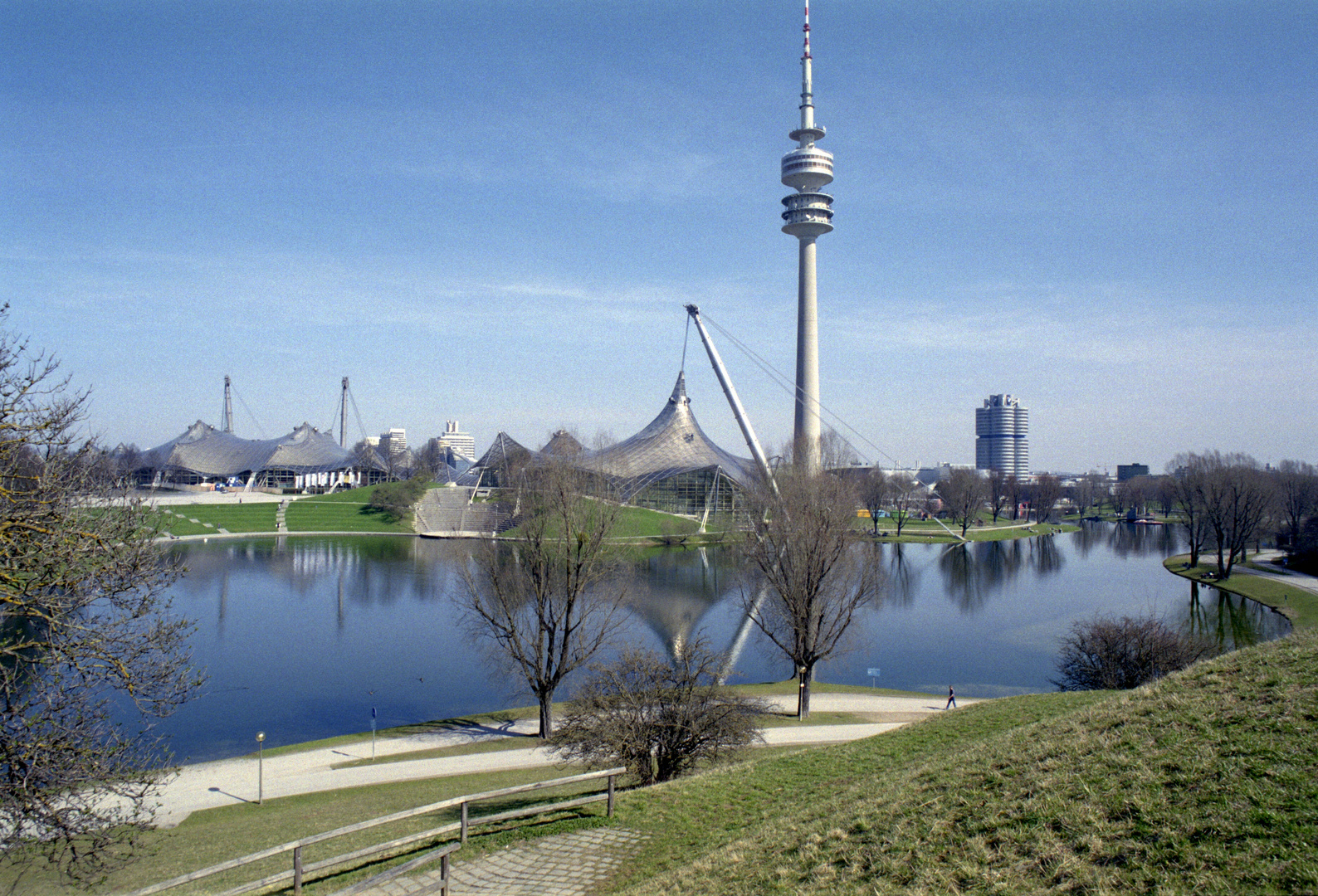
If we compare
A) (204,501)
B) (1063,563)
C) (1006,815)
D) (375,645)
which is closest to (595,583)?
(375,645)

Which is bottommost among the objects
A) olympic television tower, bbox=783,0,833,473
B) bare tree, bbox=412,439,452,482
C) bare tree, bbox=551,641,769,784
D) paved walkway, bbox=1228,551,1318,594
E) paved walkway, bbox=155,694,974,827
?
paved walkway, bbox=155,694,974,827

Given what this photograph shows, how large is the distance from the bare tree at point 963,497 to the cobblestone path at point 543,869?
63341 mm

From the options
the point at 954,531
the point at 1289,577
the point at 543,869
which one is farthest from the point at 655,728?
the point at 954,531

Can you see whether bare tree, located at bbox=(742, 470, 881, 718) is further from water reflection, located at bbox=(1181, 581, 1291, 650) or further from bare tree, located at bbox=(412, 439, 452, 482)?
bare tree, located at bbox=(412, 439, 452, 482)

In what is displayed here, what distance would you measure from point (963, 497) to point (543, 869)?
70.5 metres

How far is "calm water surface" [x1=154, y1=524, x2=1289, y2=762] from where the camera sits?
19.2m

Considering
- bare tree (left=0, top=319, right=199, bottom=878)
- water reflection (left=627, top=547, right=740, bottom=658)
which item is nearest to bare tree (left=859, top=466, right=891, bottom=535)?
water reflection (left=627, top=547, right=740, bottom=658)

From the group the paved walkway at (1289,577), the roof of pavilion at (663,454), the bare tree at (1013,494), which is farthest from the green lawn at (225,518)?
the bare tree at (1013,494)

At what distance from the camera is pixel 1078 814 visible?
4.73m

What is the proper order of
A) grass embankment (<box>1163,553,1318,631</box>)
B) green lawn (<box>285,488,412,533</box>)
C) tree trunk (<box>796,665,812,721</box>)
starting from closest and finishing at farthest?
tree trunk (<box>796,665,812,721</box>) < grass embankment (<box>1163,553,1318,631</box>) < green lawn (<box>285,488,412,533</box>)

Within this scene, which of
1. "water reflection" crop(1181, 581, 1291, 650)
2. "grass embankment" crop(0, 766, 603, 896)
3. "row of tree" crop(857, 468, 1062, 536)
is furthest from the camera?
"row of tree" crop(857, 468, 1062, 536)

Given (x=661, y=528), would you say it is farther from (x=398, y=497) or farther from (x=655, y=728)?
(x=655, y=728)

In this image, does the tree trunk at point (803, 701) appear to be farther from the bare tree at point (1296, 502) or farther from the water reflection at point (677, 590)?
the bare tree at point (1296, 502)

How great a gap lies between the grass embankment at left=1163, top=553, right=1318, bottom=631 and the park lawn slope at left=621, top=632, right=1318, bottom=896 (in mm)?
26809
